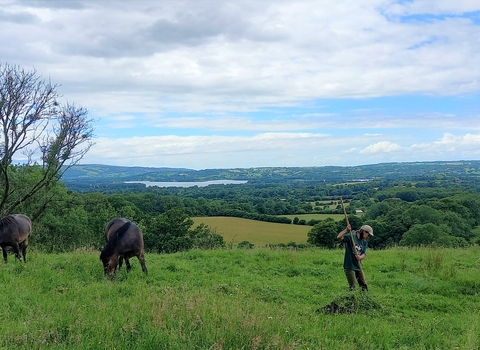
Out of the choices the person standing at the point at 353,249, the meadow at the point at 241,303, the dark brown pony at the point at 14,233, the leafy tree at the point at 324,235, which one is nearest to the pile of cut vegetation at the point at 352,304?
the meadow at the point at 241,303

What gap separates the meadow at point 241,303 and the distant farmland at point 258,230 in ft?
66.8

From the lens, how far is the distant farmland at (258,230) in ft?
118

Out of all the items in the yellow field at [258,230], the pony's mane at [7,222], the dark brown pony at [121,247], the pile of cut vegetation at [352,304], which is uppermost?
the pony's mane at [7,222]

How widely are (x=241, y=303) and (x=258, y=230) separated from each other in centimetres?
3518

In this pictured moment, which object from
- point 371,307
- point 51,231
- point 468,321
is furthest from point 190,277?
point 51,231

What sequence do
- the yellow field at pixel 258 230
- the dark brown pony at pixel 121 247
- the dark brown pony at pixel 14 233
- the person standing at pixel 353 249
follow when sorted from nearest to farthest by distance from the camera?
the person standing at pixel 353 249 → the dark brown pony at pixel 121 247 → the dark brown pony at pixel 14 233 → the yellow field at pixel 258 230

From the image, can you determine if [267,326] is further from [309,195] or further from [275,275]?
[309,195]

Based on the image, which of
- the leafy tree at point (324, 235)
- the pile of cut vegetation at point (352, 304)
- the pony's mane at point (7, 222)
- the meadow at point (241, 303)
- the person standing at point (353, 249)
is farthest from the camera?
the leafy tree at point (324, 235)

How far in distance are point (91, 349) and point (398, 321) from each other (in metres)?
6.12

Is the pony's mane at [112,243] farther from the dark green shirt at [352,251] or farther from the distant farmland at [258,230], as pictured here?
the distant farmland at [258,230]

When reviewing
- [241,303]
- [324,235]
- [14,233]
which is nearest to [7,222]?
[14,233]

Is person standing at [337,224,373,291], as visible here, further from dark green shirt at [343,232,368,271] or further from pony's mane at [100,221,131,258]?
pony's mane at [100,221,131,258]

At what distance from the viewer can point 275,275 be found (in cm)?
1231

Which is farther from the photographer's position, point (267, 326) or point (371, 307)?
point (371, 307)
